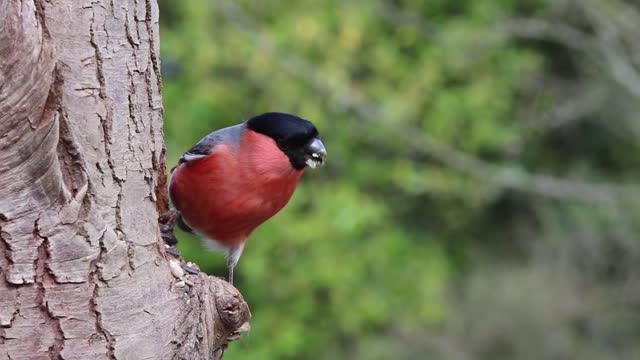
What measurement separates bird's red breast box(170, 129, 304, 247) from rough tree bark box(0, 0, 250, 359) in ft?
3.21

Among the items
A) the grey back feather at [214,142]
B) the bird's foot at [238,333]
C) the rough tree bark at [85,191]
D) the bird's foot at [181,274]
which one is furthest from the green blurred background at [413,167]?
the rough tree bark at [85,191]

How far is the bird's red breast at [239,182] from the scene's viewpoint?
11.3 ft

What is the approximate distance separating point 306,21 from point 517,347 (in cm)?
261

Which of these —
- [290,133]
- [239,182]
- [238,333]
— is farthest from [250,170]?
[238,333]

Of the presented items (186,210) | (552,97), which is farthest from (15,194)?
(552,97)

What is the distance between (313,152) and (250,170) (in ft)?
0.70

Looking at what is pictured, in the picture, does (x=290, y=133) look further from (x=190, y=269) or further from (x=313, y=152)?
(x=190, y=269)

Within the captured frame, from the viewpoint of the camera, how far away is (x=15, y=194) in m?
2.00

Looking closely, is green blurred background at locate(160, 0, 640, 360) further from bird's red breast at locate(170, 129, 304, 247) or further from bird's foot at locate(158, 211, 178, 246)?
bird's foot at locate(158, 211, 178, 246)

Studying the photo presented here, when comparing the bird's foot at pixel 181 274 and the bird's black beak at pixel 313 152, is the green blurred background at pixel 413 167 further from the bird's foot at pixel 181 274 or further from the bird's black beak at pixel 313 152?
the bird's foot at pixel 181 274

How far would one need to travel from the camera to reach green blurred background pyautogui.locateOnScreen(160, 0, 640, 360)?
659cm

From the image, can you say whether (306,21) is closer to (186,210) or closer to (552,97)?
(552,97)

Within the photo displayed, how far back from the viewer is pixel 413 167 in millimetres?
7262

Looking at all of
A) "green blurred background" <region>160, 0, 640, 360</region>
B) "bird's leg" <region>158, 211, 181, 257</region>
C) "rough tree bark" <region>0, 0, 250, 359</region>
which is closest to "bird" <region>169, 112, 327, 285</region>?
"bird's leg" <region>158, 211, 181, 257</region>
